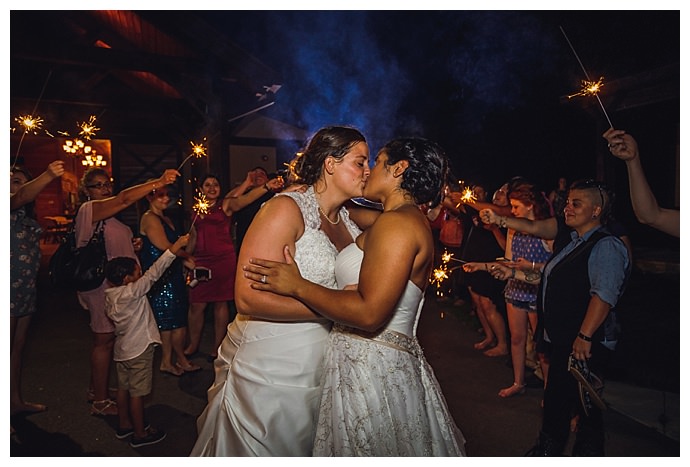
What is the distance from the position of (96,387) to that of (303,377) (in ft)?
8.91

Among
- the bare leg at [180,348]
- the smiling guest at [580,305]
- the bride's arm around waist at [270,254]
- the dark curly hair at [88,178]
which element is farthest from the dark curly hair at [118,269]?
the smiling guest at [580,305]

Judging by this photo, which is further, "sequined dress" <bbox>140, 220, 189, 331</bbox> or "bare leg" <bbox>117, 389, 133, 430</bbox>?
"sequined dress" <bbox>140, 220, 189, 331</bbox>

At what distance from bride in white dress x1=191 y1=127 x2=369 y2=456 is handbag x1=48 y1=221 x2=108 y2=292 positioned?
78.5 inches

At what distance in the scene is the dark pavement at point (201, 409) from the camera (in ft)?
12.3

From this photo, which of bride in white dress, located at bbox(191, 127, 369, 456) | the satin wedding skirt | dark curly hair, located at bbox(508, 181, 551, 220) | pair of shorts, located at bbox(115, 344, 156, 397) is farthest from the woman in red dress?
the satin wedding skirt

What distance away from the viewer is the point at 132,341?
12.3 ft

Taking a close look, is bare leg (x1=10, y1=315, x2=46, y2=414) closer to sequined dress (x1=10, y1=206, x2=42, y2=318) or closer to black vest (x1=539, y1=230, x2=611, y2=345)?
sequined dress (x1=10, y1=206, x2=42, y2=318)

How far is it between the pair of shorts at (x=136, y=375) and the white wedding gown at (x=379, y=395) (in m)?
1.97

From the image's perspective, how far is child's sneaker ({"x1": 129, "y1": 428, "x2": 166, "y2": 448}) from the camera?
3.73m

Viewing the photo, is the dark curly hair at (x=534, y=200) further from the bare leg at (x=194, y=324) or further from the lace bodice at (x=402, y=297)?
the bare leg at (x=194, y=324)

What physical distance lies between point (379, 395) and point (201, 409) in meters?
2.73

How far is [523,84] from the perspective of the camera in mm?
12445
